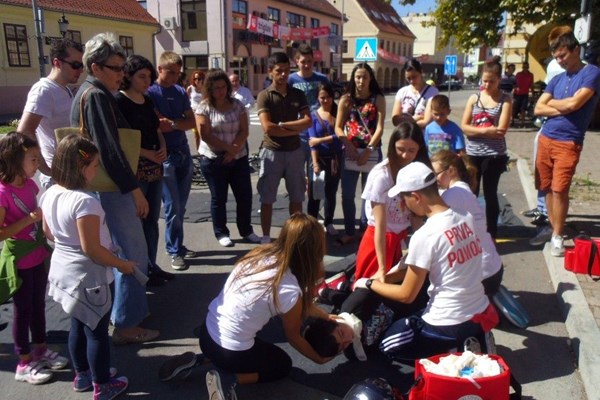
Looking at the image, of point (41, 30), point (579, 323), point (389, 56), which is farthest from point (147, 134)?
point (389, 56)

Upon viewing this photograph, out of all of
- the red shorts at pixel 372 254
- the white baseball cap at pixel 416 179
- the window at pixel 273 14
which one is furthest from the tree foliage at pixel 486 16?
the window at pixel 273 14

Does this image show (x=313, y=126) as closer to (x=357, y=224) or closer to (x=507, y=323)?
(x=357, y=224)

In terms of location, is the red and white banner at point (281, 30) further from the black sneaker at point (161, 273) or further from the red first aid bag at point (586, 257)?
the red first aid bag at point (586, 257)

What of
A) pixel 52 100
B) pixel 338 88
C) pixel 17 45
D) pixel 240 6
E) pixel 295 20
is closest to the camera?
pixel 52 100

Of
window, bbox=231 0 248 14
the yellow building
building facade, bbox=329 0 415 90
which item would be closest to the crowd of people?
the yellow building

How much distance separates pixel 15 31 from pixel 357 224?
886 inches

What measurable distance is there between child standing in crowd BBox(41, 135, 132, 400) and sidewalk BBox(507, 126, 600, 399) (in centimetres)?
266

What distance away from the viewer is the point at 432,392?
227 cm

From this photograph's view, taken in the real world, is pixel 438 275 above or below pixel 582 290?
above

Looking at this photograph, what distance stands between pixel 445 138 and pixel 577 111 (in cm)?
115

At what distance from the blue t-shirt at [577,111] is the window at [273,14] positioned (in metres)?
36.4

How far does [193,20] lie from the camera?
3456 cm

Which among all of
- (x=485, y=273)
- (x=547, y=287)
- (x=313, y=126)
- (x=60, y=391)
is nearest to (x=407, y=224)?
(x=485, y=273)

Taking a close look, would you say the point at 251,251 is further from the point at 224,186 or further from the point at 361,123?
the point at 361,123
